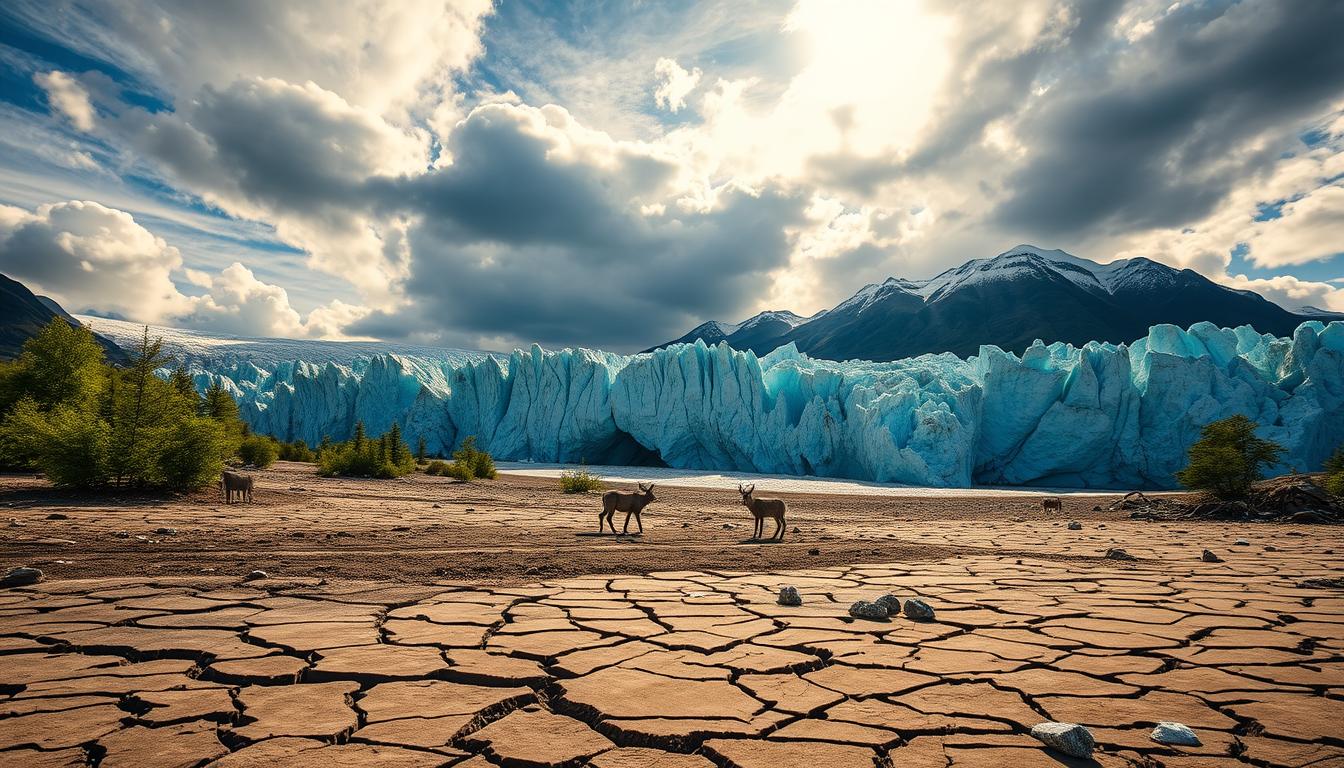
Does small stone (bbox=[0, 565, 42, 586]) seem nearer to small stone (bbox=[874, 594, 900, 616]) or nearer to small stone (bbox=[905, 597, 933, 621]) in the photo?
small stone (bbox=[874, 594, 900, 616])

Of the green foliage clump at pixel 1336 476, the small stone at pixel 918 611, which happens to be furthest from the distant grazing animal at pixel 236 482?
the green foliage clump at pixel 1336 476

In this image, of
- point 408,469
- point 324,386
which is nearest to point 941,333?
point 324,386

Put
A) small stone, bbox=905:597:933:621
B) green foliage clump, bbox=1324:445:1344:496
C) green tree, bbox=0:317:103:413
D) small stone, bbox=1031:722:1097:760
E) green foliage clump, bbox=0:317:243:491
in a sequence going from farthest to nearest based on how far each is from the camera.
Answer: green tree, bbox=0:317:103:413
green foliage clump, bbox=1324:445:1344:496
green foliage clump, bbox=0:317:243:491
small stone, bbox=905:597:933:621
small stone, bbox=1031:722:1097:760

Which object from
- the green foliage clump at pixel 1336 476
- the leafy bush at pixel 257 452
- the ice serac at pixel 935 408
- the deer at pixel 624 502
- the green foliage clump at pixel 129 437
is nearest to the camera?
the deer at pixel 624 502

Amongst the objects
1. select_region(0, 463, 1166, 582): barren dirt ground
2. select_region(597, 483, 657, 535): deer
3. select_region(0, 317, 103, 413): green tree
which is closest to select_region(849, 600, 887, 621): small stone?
select_region(0, 463, 1166, 582): barren dirt ground

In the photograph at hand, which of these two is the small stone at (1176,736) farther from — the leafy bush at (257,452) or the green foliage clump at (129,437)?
the leafy bush at (257,452)

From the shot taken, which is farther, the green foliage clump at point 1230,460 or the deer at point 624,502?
the green foliage clump at point 1230,460

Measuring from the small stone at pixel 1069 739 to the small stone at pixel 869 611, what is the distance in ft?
5.95

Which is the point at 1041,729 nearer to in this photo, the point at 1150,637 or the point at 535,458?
the point at 1150,637

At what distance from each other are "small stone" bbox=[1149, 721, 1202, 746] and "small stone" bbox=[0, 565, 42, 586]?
6538 millimetres

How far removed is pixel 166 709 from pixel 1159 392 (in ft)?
115

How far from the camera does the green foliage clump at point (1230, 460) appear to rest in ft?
40.8

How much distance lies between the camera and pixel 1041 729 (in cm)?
212

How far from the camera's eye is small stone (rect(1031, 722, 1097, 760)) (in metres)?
2.01
